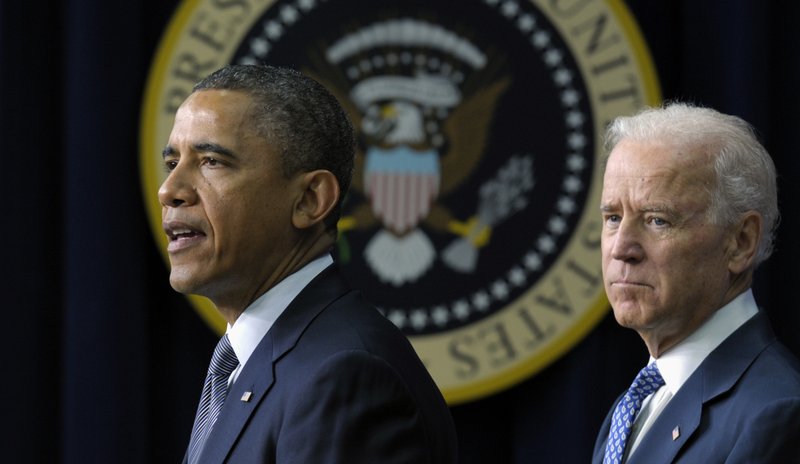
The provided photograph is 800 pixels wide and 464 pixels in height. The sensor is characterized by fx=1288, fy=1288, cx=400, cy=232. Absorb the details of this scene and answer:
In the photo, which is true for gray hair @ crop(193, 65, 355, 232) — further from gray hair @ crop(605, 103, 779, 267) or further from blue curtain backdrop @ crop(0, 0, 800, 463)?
blue curtain backdrop @ crop(0, 0, 800, 463)

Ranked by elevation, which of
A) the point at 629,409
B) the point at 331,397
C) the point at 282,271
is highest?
the point at 282,271

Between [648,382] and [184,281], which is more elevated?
[184,281]

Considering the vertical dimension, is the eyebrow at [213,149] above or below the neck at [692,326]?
above

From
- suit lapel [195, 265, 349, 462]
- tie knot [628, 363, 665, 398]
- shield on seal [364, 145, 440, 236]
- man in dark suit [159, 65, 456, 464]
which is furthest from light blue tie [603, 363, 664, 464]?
shield on seal [364, 145, 440, 236]

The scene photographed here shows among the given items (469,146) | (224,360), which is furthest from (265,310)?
(469,146)

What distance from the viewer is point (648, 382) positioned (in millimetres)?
1910

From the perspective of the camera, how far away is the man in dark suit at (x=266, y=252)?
1622 millimetres

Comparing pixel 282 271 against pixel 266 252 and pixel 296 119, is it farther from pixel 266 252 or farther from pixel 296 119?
pixel 296 119

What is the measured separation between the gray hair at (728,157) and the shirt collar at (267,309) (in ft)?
1.72

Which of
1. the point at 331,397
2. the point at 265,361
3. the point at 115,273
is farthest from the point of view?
the point at 115,273


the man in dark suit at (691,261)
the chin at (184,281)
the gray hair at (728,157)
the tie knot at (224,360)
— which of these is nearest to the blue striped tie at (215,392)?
the tie knot at (224,360)

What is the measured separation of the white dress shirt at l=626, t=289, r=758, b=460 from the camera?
182 centimetres

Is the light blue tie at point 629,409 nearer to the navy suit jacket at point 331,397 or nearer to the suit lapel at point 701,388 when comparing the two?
the suit lapel at point 701,388

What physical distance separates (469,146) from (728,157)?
1481mm
